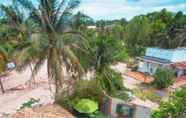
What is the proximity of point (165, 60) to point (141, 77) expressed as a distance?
3727 millimetres

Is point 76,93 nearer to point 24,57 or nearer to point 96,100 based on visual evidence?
point 96,100

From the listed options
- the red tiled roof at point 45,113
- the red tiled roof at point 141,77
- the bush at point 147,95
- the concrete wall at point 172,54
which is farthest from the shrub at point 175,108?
the concrete wall at point 172,54

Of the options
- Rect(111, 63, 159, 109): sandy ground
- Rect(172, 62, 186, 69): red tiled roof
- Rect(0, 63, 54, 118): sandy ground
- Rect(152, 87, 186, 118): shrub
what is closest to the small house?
Rect(172, 62, 186, 69): red tiled roof

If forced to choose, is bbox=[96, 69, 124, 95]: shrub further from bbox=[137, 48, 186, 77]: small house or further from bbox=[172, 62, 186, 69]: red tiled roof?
bbox=[172, 62, 186, 69]: red tiled roof

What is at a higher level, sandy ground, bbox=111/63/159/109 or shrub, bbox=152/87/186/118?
shrub, bbox=152/87/186/118

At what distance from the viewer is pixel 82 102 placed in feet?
48.8

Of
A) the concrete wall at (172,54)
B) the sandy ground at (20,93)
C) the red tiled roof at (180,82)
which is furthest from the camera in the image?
the concrete wall at (172,54)

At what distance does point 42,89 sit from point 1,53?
293 inches

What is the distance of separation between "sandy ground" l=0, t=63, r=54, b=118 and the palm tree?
16.2ft

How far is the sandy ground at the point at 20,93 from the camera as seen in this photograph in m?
21.0

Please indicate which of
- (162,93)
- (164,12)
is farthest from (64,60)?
(164,12)

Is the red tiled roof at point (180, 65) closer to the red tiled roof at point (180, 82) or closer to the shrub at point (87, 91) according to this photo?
the red tiled roof at point (180, 82)

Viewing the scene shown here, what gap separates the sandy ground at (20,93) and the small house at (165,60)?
13.7 m

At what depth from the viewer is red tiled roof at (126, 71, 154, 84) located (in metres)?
28.8
